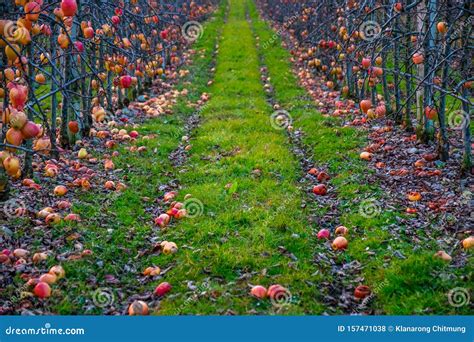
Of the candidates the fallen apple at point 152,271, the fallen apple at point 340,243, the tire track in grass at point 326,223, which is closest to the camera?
the tire track in grass at point 326,223

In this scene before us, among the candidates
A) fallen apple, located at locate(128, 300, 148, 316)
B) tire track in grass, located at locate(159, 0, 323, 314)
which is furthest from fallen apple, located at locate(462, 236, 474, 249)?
fallen apple, located at locate(128, 300, 148, 316)

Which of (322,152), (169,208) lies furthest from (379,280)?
(322,152)

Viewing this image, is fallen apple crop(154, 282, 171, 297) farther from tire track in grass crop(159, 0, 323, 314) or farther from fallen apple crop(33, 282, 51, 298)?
fallen apple crop(33, 282, 51, 298)

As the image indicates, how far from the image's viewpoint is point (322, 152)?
931cm

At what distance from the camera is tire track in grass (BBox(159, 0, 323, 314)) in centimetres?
488

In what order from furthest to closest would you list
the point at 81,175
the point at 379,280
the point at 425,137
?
the point at 425,137, the point at 81,175, the point at 379,280

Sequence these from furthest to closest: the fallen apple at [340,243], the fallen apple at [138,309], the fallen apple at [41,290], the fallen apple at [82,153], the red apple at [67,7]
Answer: the fallen apple at [82,153], the fallen apple at [340,243], the fallen apple at [41,290], the fallen apple at [138,309], the red apple at [67,7]

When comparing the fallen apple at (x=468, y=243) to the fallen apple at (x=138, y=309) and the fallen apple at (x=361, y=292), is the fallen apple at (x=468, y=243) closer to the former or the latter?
the fallen apple at (x=361, y=292)

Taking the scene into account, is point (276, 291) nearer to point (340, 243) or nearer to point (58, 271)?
point (340, 243)

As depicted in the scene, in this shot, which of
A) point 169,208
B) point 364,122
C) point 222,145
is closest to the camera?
point 169,208

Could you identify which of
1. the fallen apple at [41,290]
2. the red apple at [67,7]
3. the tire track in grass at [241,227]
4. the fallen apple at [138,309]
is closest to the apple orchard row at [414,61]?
the tire track in grass at [241,227]

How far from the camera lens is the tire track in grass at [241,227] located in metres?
4.88

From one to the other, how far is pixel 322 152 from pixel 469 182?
9.31ft

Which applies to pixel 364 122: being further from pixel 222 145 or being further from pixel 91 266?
pixel 91 266
